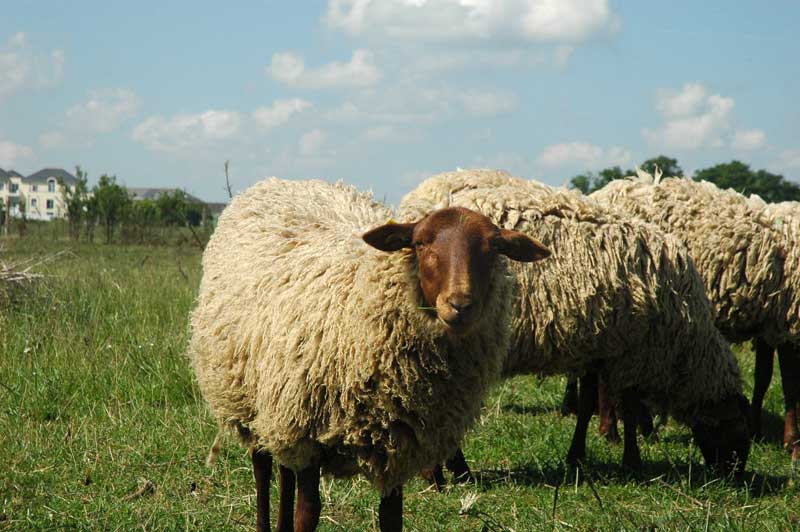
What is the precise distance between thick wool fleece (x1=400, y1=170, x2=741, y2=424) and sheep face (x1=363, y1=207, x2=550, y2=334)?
6.58ft

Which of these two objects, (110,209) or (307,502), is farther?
(110,209)

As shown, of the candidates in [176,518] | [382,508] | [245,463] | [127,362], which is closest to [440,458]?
[382,508]

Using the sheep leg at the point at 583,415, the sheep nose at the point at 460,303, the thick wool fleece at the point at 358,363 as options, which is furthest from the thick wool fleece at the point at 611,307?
the sheep nose at the point at 460,303

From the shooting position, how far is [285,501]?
4.09 meters

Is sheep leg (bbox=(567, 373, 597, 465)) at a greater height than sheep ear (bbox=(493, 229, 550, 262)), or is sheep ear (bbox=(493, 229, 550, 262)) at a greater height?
sheep ear (bbox=(493, 229, 550, 262))

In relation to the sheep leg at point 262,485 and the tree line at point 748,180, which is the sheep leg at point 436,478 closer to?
the sheep leg at point 262,485

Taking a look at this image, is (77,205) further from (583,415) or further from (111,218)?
(583,415)

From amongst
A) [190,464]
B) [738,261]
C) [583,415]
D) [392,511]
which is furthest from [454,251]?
[738,261]

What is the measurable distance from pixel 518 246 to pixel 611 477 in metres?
A: 2.65

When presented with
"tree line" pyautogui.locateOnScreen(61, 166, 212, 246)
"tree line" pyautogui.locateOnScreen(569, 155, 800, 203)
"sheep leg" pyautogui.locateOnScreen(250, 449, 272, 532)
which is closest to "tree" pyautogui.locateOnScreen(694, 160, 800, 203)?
"tree line" pyautogui.locateOnScreen(569, 155, 800, 203)

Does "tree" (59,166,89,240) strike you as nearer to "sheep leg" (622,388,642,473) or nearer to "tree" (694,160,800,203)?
"tree" (694,160,800,203)

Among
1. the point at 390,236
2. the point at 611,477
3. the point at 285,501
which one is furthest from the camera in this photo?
the point at 611,477

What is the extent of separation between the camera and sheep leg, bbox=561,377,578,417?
6.86m

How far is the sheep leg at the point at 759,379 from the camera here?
6.64 meters
